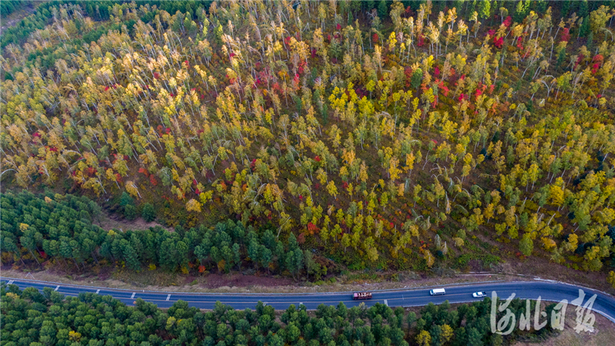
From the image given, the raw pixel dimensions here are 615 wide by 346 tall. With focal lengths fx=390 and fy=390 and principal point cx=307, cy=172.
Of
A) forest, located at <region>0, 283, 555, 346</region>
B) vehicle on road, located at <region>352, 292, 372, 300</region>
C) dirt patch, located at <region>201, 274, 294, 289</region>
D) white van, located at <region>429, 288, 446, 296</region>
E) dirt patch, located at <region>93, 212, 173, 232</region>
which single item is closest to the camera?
forest, located at <region>0, 283, 555, 346</region>

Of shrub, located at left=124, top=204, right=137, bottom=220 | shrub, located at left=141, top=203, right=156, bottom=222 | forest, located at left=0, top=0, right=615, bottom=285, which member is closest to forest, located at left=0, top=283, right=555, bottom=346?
forest, located at left=0, top=0, right=615, bottom=285

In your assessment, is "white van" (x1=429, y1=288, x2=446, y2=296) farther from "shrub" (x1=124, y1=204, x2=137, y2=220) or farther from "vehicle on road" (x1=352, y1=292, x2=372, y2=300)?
"shrub" (x1=124, y1=204, x2=137, y2=220)

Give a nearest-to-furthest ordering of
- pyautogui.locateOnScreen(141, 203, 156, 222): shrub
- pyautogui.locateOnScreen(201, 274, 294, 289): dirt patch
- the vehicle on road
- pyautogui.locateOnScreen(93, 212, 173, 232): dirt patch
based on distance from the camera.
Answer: the vehicle on road
pyautogui.locateOnScreen(201, 274, 294, 289): dirt patch
pyautogui.locateOnScreen(141, 203, 156, 222): shrub
pyautogui.locateOnScreen(93, 212, 173, 232): dirt patch

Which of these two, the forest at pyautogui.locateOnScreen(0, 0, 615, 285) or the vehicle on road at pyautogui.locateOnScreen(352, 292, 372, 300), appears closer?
the vehicle on road at pyautogui.locateOnScreen(352, 292, 372, 300)

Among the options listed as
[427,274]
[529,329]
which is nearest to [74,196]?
[427,274]

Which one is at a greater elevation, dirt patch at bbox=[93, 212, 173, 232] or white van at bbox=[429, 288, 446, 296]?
dirt patch at bbox=[93, 212, 173, 232]

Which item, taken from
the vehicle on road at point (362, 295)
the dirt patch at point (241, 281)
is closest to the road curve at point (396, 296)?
the vehicle on road at point (362, 295)
